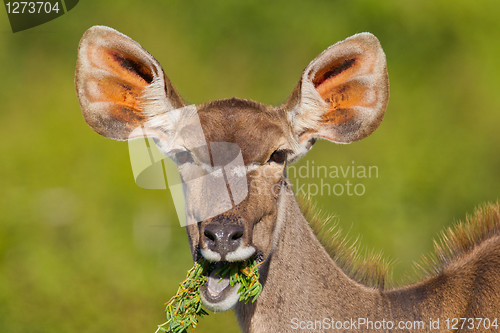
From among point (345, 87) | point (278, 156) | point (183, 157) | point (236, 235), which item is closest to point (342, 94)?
point (345, 87)

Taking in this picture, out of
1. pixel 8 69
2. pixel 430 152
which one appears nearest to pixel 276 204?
pixel 430 152

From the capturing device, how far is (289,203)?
4652 mm

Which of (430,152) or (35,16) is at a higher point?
(35,16)

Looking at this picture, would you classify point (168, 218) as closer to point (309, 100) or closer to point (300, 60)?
point (300, 60)

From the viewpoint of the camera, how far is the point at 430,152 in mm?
12812

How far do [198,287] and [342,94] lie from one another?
1.63 m

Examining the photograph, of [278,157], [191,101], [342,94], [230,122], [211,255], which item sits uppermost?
[230,122]

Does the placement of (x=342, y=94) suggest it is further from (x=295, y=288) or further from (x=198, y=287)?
(x=198, y=287)

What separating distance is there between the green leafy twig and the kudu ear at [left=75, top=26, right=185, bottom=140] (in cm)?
112

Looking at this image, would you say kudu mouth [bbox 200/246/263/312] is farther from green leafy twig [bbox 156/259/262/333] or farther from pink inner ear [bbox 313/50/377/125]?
pink inner ear [bbox 313/50/377/125]

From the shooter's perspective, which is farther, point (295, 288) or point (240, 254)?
point (295, 288)

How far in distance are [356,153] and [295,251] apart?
7.84 meters

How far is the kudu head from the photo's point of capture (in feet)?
13.8

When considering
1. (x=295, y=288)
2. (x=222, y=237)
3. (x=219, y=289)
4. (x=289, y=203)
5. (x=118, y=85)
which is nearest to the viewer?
(x=222, y=237)
